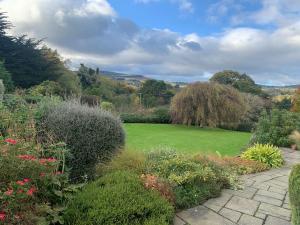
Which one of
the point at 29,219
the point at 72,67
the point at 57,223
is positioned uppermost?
the point at 72,67

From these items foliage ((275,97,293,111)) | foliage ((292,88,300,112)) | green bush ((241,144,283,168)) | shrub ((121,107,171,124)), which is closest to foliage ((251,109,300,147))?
green bush ((241,144,283,168))

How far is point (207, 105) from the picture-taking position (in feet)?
47.8

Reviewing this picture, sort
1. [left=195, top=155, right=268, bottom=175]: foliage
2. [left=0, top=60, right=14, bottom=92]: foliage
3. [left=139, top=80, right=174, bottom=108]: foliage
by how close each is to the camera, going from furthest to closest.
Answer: [left=139, top=80, right=174, bottom=108]: foliage → [left=0, top=60, right=14, bottom=92]: foliage → [left=195, top=155, right=268, bottom=175]: foliage

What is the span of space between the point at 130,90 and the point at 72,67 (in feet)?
20.0

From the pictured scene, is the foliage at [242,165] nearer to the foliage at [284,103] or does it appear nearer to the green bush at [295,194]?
the green bush at [295,194]

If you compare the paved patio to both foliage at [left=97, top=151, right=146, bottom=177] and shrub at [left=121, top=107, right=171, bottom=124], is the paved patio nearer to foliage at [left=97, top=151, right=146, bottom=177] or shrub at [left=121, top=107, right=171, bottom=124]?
foliage at [left=97, top=151, right=146, bottom=177]

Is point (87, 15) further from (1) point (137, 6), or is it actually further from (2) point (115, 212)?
(2) point (115, 212)

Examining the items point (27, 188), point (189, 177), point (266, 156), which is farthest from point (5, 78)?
point (27, 188)

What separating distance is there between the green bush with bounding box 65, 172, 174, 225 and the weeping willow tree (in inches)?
451

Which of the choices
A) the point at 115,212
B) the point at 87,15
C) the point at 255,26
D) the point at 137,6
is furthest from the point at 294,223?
the point at 87,15

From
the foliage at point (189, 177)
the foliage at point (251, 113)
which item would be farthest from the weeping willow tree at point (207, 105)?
the foliage at point (189, 177)

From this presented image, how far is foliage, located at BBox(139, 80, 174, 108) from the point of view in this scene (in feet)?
68.6

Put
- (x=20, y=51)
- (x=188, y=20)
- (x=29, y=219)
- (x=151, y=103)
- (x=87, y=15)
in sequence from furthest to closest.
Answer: (x=20, y=51) < (x=151, y=103) < (x=87, y=15) < (x=188, y=20) < (x=29, y=219)

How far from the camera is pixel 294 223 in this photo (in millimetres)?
2758
